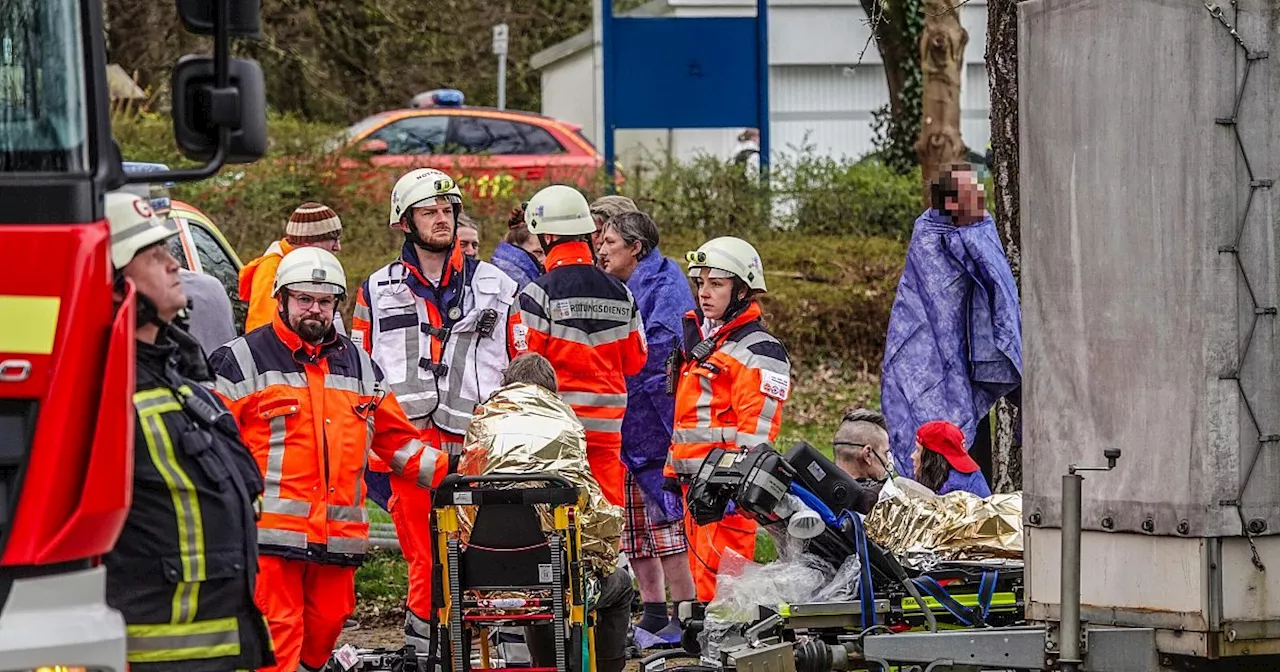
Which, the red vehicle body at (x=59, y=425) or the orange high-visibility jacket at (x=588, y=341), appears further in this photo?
the orange high-visibility jacket at (x=588, y=341)

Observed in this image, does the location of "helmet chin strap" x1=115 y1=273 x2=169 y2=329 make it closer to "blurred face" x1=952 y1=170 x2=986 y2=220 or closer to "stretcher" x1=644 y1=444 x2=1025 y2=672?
"stretcher" x1=644 y1=444 x2=1025 y2=672

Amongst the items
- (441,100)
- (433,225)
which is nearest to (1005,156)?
(433,225)

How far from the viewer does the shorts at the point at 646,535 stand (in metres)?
10.2

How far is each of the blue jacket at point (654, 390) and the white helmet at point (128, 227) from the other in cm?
467

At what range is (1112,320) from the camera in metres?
6.90

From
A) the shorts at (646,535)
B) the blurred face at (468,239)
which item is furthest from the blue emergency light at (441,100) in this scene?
the shorts at (646,535)

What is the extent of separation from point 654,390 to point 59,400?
5584 mm

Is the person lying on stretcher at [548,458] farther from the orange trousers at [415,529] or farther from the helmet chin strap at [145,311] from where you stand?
the helmet chin strap at [145,311]

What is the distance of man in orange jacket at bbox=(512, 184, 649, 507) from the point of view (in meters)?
9.41

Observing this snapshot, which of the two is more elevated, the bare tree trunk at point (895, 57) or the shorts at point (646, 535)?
the bare tree trunk at point (895, 57)

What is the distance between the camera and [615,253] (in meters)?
10.3

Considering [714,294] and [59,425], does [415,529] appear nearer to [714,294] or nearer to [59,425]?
[714,294]

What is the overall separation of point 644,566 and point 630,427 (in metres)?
0.74

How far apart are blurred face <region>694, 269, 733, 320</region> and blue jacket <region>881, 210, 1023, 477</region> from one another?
3.99 ft
